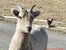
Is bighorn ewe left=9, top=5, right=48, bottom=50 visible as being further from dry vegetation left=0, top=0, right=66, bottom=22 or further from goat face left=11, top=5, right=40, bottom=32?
dry vegetation left=0, top=0, right=66, bottom=22

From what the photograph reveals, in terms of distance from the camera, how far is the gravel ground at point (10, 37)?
52.1 feet

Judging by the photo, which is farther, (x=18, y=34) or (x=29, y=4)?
(x=29, y=4)

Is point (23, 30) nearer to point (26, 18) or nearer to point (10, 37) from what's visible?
point (26, 18)

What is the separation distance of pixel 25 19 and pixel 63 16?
46.0 feet

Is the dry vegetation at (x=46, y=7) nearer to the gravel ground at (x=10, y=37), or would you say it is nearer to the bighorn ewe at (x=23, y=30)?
the gravel ground at (x=10, y=37)

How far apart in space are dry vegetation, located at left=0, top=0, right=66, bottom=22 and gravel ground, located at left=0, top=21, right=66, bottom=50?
3.19 meters

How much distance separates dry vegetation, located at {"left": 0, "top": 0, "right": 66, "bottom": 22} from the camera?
888 inches

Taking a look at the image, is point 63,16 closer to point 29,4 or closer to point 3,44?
point 29,4

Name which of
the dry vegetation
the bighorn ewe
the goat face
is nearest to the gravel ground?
the dry vegetation

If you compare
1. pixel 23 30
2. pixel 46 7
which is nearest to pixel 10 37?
pixel 23 30

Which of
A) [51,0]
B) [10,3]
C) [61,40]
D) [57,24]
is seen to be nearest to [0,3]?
[10,3]

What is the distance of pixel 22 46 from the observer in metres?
9.12

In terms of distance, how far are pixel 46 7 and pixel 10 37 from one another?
8559 mm

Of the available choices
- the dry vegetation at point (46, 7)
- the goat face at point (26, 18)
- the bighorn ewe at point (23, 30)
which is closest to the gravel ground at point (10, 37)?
the dry vegetation at point (46, 7)
